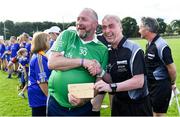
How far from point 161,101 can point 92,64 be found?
8.81 feet

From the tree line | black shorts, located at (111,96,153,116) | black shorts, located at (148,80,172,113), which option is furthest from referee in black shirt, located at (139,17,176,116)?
the tree line

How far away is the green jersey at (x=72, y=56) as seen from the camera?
4082 millimetres

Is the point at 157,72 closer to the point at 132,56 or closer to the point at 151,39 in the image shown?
the point at 151,39

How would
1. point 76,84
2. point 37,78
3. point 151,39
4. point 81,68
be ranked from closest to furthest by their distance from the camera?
point 76,84
point 81,68
point 37,78
point 151,39

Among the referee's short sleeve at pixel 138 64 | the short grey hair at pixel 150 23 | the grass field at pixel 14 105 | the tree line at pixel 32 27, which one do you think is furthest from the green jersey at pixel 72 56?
the tree line at pixel 32 27

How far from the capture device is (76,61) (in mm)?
4016

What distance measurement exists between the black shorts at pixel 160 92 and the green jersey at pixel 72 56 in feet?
Answer: 7.32

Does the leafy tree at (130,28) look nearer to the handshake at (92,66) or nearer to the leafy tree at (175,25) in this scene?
the leafy tree at (175,25)

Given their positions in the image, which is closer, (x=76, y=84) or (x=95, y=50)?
(x=76, y=84)

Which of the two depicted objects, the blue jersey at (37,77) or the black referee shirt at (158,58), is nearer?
the blue jersey at (37,77)

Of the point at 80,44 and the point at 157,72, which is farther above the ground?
the point at 80,44

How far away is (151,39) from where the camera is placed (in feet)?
20.1

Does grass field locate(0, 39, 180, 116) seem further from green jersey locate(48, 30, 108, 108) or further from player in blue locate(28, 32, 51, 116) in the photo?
green jersey locate(48, 30, 108, 108)

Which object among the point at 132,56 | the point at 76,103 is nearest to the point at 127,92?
the point at 132,56
